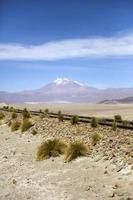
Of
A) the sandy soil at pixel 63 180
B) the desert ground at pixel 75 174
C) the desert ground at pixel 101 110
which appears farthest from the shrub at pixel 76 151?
the desert ground at pixel 101 110

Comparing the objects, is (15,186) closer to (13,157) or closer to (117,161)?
(117,161)

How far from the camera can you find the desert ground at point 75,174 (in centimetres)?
1373

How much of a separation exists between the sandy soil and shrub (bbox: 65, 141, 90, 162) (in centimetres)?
36

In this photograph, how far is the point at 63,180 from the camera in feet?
51.5

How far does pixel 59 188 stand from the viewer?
48.4 ft

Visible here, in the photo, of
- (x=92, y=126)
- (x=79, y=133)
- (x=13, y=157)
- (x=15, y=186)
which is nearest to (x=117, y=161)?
(x=15, y=186)

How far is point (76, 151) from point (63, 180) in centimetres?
303

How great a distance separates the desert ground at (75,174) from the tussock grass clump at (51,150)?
36 centimetres

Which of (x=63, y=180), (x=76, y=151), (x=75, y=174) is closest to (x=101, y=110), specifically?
(x=76, y=151)

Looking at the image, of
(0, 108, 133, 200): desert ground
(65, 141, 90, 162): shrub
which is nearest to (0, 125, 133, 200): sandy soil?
(0, 108, 133, 200): desert ground

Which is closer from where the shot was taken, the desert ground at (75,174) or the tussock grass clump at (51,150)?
the desert ground at (75,174)

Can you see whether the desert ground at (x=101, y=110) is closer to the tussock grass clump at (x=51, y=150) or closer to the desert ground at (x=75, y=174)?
the tussock grass clump at (x=51, y=150)

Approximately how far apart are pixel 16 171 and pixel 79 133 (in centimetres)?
740

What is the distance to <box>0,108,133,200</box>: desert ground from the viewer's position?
13.7 meters
